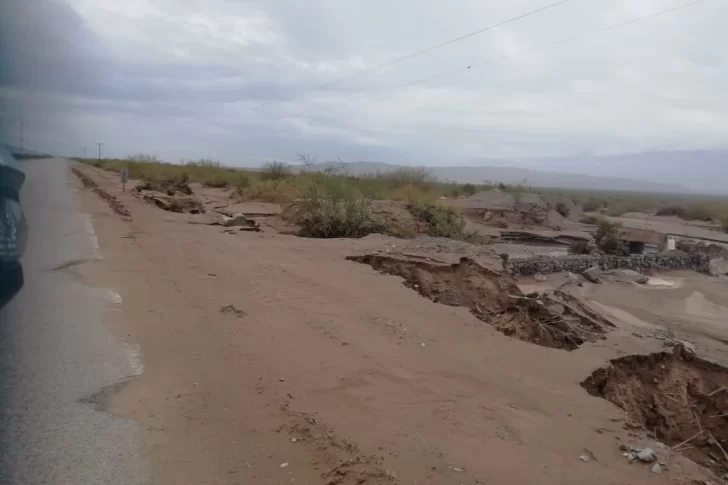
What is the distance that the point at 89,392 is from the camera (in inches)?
194

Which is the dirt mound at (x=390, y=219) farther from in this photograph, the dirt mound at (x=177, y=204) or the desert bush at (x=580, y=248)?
the desert bush at (x=580, y=248)

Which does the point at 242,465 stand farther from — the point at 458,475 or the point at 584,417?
the point at 584,417

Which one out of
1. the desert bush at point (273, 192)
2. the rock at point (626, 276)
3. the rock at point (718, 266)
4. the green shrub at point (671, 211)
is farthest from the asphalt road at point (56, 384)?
the green shrub at point (671, 211)

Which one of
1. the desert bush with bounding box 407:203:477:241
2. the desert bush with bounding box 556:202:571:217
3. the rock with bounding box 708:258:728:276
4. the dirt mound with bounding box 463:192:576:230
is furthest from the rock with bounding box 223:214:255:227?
the desert bush with bounding box 556:202:571:217

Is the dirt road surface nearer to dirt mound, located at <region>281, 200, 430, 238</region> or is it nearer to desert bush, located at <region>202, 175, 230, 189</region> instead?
dirt mound, located at <region>281, 200, 430, 238</region>

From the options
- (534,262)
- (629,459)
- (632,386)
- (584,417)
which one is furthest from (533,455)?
(534,262)

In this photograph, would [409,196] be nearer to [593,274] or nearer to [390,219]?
[390,219]

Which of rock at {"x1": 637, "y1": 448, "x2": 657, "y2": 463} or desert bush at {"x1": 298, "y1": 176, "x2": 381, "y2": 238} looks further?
desert bush at {"x1": 298, "y1": 176, "x2": 381, "y2": 238}

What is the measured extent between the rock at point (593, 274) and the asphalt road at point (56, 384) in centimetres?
1476

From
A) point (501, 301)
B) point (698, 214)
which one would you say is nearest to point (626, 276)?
point (501, 301)

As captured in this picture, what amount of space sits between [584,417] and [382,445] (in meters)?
2.07

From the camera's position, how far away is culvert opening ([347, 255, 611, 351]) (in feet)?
28.1

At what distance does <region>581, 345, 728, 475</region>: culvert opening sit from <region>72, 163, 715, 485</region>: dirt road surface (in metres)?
0.24

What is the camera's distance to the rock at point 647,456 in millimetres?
4453
